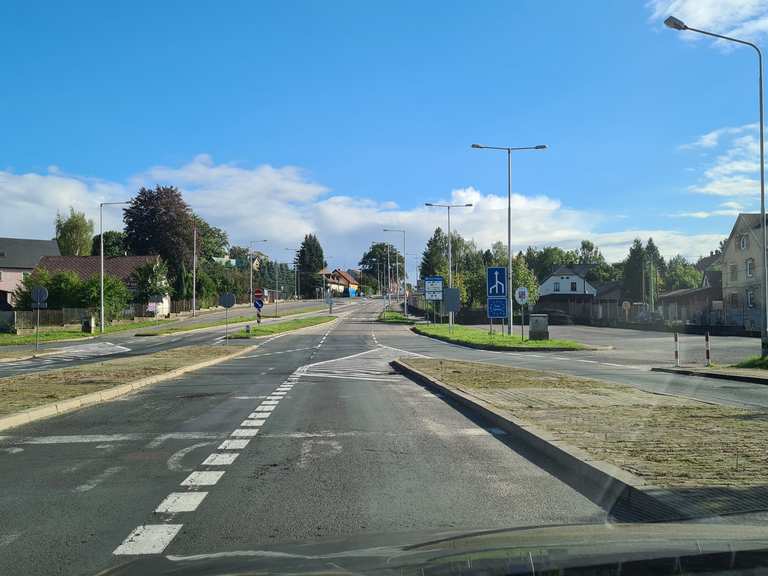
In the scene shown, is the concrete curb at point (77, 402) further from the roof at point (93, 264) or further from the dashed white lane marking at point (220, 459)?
the roof at point (93, 264)

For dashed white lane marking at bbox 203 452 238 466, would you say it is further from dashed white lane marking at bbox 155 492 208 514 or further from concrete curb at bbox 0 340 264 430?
concrete curb at bbox 0 340 264 430

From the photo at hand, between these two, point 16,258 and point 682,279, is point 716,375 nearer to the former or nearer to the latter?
point 16,258

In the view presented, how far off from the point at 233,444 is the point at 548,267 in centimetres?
16688

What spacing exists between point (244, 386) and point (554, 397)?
785cm

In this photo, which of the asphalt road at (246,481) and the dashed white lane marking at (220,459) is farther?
the dashed white lane marking at (220,459)

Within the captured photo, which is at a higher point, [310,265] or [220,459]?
[310,265]

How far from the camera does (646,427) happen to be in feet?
29.6

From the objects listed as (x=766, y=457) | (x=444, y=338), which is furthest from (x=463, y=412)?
(x=444, y=338)

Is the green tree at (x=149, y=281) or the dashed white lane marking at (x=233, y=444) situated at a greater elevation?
the green tree at (x=149, y=281)

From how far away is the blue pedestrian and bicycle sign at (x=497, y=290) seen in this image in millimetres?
33875

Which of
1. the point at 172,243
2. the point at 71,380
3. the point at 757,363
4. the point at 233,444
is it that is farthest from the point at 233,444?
the point at 172,243

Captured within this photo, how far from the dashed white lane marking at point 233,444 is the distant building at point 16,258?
255 ft

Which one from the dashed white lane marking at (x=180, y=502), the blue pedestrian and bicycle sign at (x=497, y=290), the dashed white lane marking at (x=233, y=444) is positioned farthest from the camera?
the blue pedestrian and bicycle sign at (x=497, y=290)

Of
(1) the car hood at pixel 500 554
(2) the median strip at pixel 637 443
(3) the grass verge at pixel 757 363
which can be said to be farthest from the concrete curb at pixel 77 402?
(3) the grass verge at pixel 757 363
